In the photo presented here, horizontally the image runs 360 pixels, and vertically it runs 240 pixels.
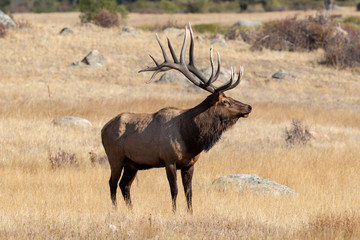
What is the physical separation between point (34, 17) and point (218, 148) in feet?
190

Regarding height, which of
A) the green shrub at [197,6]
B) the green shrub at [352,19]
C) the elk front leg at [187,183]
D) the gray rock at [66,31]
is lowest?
the green shrub at [197,6]

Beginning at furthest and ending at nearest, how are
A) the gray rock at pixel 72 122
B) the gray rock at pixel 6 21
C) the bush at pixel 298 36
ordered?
1. the bush at pixel 298 36
2. the gray rock at pixel 6 21
3. the gray rock at pixel 72 122

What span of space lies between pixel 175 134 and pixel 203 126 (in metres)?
0.38

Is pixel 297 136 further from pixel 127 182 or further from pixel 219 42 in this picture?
pixel 219 42

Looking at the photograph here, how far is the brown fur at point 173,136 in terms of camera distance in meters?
8.38

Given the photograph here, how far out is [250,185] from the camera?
10250 millimetres

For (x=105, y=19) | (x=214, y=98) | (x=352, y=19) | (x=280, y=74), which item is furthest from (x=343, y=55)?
(x=352, y=19)

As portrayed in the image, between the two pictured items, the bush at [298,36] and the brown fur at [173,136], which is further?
the bush at [298,36]

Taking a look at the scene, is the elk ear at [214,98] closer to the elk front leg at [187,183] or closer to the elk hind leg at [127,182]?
the elk front leg at [187,183]

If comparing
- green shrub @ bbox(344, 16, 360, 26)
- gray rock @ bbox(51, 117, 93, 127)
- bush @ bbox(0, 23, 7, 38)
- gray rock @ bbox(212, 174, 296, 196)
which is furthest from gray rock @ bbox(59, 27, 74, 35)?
green shrub @ bbox(344, 16, 360, 26)

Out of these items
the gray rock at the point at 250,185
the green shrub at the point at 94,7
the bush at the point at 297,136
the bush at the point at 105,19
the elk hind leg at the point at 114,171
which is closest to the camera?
the elk hind leg at the point at 114,171

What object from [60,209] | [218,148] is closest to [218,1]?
[218,148]

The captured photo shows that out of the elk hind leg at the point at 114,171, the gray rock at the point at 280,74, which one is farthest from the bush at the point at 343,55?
the elk hind leg at the point at 114,171

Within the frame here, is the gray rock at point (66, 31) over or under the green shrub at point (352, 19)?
over
